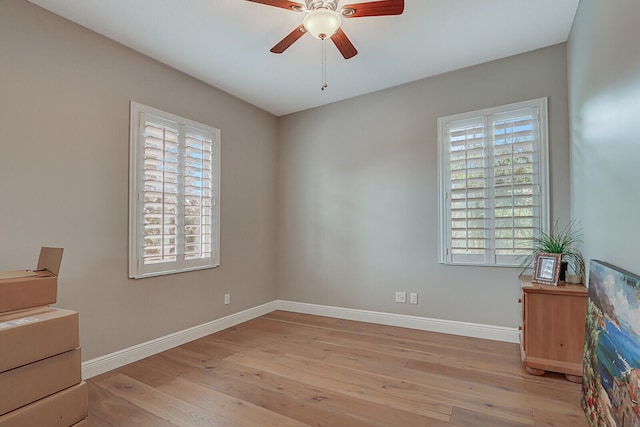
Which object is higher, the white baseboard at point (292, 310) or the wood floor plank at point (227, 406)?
the white baseboard at point (292, 310)

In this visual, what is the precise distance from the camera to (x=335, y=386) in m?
2.43

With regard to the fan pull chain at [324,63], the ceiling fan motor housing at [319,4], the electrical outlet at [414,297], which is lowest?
the electrical outlet at [414,297]

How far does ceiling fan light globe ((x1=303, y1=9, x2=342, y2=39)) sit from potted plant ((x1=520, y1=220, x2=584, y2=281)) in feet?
7.95

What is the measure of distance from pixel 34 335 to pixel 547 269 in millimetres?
3415

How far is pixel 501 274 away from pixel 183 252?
3228 millimetres

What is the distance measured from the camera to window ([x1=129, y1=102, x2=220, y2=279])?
2971 millimetres

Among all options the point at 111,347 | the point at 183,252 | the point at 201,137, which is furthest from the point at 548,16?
the point at 111,347

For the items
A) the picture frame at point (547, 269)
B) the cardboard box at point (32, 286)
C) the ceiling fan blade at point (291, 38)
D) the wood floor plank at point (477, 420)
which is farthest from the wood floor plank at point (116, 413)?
the picture frame at point (547, 269)

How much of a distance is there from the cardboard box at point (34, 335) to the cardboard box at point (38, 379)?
0.03 m

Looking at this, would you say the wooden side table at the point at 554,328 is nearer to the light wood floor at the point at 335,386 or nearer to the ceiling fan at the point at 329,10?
the light wood floor at the point at 335,386

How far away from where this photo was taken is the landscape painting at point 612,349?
4.41 feet

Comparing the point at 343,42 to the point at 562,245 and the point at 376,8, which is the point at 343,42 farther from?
the point at 562,245

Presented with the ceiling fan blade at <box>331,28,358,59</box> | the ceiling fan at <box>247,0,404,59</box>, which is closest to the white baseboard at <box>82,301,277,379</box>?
the ceiling fan at <box>247,0,404,59</box>

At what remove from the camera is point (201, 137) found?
3596 millimetres
